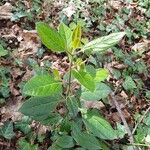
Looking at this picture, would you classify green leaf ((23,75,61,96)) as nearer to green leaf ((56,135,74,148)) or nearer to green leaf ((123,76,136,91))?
green leaf ((56,135,74,148))

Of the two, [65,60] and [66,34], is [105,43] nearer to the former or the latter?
[66,34]

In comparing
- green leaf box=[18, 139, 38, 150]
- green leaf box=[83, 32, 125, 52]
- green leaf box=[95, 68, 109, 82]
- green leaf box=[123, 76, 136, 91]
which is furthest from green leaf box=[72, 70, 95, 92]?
green leaf box=[123, 76, 136, 91]

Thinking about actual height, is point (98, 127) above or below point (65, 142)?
above

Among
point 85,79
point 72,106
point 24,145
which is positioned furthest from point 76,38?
point 24,145

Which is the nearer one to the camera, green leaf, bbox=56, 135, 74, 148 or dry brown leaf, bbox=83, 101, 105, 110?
green leaf, bbox=56, 135, 74, 148

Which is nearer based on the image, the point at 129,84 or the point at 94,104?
the point at 94,104

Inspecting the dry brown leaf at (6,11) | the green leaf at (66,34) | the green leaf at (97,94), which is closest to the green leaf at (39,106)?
the green leaf at (97,94)

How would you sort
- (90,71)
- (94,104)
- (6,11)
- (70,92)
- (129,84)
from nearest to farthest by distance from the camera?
(90,71)
(70,92)
(94,104)
(129,84)
(6,11)
